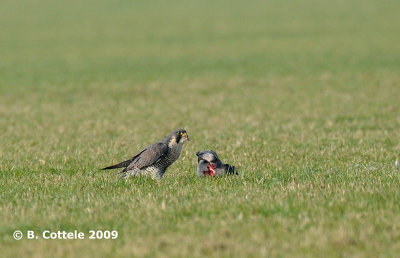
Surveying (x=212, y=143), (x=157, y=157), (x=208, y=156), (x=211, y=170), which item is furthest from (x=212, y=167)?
(x=212, y=143)

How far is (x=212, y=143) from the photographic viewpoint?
47.3 feet

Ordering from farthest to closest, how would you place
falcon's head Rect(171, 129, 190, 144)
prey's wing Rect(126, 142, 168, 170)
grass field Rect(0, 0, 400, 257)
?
falcon's head Rect(171, 129, 190, 144)
prey's wing Rect(126, 142, 168, 170)
grass field Rect(0, 0, 400, 257)

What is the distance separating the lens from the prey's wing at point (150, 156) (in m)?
9.87

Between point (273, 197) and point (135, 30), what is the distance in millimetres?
52604

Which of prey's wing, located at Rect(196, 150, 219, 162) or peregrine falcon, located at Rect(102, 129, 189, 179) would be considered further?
prey's wing, located at Rect(196, 150, 219, 162)

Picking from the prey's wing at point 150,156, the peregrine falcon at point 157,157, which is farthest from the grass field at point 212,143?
the prey's wing at point 150,156

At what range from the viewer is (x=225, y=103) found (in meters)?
22.7

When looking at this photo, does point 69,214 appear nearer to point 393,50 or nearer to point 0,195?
point 0,195

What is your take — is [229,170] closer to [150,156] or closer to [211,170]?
[211,170]

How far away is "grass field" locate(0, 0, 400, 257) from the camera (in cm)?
688

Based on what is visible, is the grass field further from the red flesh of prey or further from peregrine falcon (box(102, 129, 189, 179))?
the red flesh of prey

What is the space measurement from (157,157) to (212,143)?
4.64 m

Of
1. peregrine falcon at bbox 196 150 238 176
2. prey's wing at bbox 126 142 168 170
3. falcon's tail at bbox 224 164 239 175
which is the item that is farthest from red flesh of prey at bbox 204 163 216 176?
prey's wing at bbox 126 142 168 170

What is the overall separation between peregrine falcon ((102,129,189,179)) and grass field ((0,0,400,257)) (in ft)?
0.63
